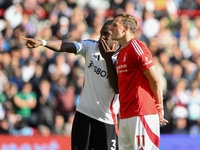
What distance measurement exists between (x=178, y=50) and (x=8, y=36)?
5.84 meters

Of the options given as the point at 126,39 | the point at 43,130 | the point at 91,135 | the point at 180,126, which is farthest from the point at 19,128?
the point at 126,39

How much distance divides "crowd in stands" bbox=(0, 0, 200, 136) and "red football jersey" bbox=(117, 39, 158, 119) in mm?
5847

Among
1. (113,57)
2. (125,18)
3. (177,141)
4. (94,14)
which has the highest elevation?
(94,14)

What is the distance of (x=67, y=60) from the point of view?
1312cm

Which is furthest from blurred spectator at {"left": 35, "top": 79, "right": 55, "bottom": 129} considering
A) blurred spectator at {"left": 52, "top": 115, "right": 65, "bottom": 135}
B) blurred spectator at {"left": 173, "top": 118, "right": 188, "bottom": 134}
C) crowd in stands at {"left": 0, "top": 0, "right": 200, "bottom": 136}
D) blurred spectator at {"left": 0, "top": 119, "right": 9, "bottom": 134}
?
blurred spectator at {"left": 173, "top": 118, "right": 188, "bottom": 134}

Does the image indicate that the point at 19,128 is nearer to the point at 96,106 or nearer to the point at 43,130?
the point at 43,130

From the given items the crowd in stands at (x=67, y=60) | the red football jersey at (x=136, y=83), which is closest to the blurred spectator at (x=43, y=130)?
the crowd in stands at (x=67, y=60)

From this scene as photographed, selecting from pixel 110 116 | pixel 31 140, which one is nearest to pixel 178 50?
pixel 31 140

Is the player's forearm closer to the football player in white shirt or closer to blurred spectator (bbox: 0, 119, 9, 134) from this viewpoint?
the football player in white shirt

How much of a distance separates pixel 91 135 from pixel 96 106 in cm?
45

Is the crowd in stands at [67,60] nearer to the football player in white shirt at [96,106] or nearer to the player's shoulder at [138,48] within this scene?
the football player in white shirt at [96,106]

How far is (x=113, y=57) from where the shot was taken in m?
6.57

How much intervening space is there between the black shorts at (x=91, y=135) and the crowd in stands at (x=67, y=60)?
4.93 metres

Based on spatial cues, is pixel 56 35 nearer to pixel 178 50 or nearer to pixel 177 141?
pixel 178 50
